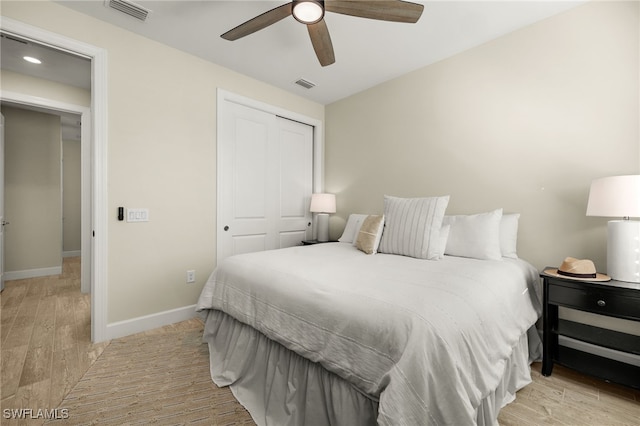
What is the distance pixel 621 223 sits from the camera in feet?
5.66

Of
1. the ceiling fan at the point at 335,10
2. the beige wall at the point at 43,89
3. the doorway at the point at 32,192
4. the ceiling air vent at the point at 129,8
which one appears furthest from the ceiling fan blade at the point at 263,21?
the doorway at the point at 32,192

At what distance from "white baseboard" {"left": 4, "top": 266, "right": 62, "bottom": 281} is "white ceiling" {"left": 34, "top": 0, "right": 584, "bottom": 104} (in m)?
3.99

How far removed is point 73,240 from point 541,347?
7.92m

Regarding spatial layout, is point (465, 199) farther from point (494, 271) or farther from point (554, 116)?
point (494, 271)

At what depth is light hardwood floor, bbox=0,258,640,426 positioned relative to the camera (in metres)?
1.54

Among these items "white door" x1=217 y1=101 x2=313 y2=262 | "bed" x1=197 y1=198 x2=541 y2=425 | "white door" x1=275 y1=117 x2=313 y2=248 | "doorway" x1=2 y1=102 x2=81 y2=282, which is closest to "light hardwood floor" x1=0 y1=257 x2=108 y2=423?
"doorway" x1=2 y1=102 x2=81 y2=282

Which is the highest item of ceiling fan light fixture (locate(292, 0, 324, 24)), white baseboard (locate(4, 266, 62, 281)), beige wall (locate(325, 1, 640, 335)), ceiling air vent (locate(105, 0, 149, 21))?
ceiling air vent (locate(105, 0, 149, 21))

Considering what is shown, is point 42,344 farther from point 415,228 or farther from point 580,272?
point 580,272

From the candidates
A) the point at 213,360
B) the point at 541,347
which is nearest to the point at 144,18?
the point at 213,360

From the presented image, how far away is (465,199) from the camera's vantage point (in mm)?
2736

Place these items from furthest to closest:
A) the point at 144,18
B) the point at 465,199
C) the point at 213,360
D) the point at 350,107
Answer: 1. the point at 350,107
2. the point at 465,199
3. the point at 144,18
4. the point at 213,360

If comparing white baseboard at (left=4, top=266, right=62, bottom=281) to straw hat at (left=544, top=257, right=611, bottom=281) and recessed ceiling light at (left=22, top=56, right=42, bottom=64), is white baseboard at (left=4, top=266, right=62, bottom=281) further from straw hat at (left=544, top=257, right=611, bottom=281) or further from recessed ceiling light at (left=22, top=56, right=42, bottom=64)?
straw hat at (left=544, top=257, right=611, bottom=281)

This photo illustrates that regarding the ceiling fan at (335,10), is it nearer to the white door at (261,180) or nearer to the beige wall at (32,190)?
the white door at (261,180)

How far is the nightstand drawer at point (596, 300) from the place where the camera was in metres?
1.59
